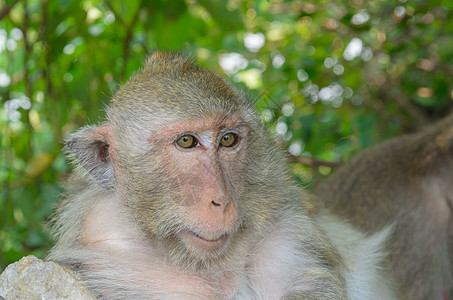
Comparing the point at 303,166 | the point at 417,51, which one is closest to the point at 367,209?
the point at 303,166

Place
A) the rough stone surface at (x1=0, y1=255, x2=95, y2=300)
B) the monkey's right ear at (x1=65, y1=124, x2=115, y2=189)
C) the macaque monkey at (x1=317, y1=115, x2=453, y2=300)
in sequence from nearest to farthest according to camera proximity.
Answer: the rough stone surface at (x1=0, y1=255, x2=95, y2=300)
the monkey's right ear at (x1=65, y1=124, x2=115, y2=189)
the macaque monkey at (x1=317, y1=115, x2=453, y2=300)

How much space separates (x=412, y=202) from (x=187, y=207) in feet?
7.38

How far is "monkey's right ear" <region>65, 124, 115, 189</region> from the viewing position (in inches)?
91.0

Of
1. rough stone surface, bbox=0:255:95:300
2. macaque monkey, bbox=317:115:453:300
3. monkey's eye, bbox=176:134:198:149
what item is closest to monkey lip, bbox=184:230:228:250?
monkey's eye, bbox=176:134:198:149

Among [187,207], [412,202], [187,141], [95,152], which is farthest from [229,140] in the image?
[412,202]

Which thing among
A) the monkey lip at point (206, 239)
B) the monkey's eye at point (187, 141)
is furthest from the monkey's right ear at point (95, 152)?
the monkey lip at point (206, 239)

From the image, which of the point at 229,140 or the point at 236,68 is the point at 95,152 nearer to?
the point at 229,140

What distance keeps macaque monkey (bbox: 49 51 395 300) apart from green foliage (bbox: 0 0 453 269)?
2.00 ft

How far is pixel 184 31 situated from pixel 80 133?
130 cm

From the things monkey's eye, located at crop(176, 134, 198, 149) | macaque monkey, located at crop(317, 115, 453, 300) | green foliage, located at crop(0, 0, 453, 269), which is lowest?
macaque monkey, located at crop(317, 115, 453, 300)

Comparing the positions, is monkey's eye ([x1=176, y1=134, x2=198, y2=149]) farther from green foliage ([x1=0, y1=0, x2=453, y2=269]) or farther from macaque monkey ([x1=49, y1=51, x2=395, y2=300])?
green foliage ([x1=0, y1=0, x2=453, y2=269])

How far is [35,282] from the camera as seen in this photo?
1933 millimetres

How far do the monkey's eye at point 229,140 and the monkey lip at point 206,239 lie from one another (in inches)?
14.4

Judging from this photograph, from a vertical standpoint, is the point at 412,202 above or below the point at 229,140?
below
